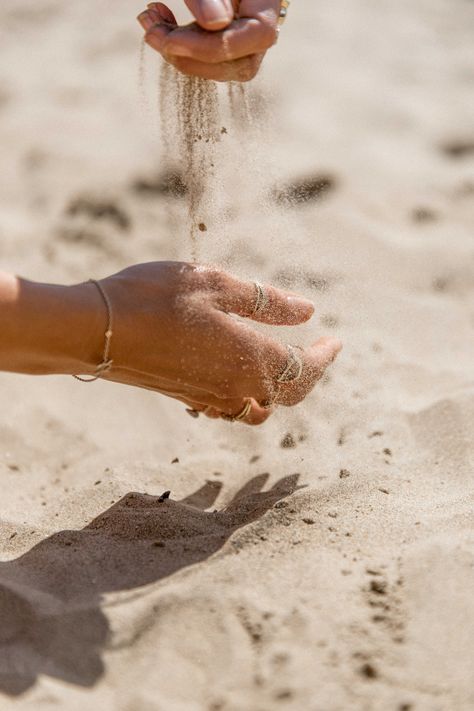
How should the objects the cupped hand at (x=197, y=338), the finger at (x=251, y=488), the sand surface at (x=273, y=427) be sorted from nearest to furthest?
1. the sand surface at (x=273, y=427)
2. the cupped hand at (x=197, y=338)
3. the finger at (x=251, y=488)

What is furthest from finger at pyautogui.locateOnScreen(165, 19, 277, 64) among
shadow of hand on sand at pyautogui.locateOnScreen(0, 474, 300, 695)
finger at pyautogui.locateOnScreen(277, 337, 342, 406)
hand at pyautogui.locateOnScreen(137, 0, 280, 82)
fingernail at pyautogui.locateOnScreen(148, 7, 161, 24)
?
shadow of hand on sand at pyautogui.locateOnScreen(0, 474, 300, 695)

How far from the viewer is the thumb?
1980 mm

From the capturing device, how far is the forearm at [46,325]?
1950 mm

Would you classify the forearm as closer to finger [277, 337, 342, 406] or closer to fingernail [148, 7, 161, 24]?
finger [277, 337, 342, 406]

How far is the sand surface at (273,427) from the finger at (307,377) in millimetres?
231

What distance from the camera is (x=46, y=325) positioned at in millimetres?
1980

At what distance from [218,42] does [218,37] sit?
1 centimetres

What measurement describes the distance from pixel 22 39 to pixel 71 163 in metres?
1.55

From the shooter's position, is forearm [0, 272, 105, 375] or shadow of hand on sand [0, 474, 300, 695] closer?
shadow of hand on sand [0, 474, 300, 695]

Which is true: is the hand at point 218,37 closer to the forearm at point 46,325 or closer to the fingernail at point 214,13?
the fingernail at point 214,13

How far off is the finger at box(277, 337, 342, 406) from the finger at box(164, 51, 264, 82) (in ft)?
2.48

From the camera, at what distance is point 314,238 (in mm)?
3580

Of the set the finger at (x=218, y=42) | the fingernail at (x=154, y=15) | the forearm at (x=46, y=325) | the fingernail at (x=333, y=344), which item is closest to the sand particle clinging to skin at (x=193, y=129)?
the fingernail at (x=154, y=15)

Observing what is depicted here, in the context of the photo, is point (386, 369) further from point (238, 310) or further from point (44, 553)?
point (44, 553)
